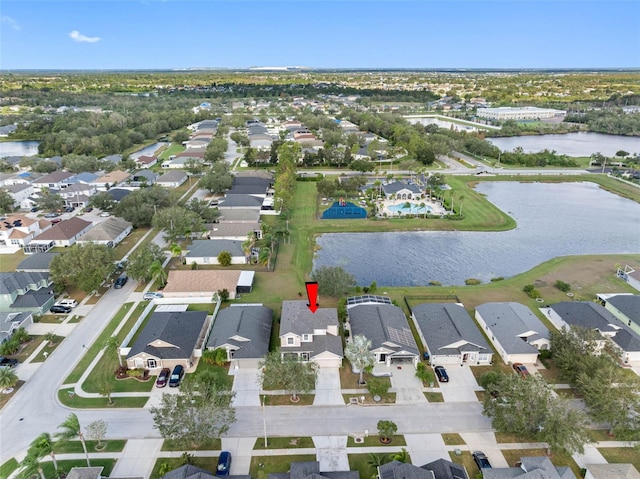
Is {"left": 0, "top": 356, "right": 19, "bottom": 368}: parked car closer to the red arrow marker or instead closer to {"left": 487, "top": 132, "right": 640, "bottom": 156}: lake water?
the red arrow marker

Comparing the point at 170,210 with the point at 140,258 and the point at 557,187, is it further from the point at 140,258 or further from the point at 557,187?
the point at 557,187

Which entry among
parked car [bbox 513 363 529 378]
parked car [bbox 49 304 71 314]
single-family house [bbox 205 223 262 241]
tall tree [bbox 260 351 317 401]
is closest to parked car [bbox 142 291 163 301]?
parked car [bbox 49 304 71 314]

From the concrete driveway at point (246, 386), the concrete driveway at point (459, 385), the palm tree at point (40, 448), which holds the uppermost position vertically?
the palm tree at point (40, 448)

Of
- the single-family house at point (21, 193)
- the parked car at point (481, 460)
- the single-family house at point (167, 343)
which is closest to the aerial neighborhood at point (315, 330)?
the parked car at point (481, 460)

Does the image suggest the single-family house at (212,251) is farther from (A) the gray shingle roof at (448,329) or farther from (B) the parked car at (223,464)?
(B) the parked car at (223,464)

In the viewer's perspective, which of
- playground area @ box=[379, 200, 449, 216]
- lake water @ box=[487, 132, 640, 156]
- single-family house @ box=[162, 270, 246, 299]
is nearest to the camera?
single-family house @ box=[162, 270, 246, 299]

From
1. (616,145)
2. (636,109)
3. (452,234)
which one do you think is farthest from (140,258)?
(636,109)
